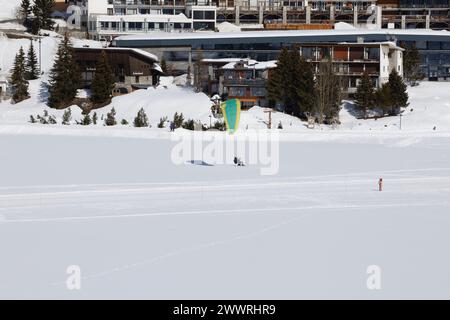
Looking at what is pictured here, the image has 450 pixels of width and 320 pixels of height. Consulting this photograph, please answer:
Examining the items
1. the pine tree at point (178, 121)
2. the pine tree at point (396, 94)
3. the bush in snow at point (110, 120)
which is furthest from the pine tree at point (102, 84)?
the pine tree at point (396, 94)

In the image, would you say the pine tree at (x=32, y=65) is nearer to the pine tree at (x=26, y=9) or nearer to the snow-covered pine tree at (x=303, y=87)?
the pine tree at (x=26, y=9)

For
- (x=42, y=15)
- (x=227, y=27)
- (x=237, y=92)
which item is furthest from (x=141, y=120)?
(x=227, y=27)

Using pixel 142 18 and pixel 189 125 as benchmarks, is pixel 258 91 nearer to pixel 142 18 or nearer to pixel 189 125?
pixel 189 125

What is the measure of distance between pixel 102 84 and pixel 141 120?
838cm

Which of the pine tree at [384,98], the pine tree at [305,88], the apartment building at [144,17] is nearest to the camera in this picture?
the pine tree at [305,88]

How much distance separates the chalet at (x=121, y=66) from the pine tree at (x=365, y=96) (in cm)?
1797

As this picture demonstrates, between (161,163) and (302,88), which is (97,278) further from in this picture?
(302,88)

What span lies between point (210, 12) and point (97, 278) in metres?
67.3

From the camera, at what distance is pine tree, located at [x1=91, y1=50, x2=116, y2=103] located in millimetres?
59219

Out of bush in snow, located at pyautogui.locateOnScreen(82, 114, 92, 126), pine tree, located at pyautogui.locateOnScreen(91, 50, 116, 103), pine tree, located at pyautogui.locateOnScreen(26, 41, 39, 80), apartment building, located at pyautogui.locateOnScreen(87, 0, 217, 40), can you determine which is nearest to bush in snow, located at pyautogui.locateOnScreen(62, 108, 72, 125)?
bush in snow, located at pyautogui.locateOnScreen(82, 114, 92, 126)

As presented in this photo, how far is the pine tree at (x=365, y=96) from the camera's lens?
55.9 meters

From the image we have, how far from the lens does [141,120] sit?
171ft

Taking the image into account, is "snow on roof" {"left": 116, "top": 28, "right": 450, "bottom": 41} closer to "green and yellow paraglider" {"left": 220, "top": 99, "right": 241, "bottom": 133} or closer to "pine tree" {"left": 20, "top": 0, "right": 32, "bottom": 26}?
"pine tree" {"left": 20, "top": 0, "right": 32, "bottom": 26}

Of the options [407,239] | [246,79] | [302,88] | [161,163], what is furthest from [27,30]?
[407,239]
